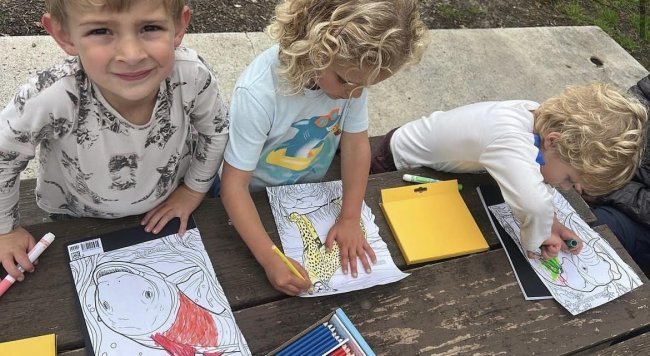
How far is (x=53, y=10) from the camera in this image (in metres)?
0.94

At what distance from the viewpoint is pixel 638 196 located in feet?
7.07

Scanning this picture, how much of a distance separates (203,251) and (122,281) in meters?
0.19

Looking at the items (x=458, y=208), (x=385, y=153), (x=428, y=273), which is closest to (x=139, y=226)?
(x=428, y=273)

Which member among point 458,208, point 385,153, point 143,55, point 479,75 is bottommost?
point 479,75

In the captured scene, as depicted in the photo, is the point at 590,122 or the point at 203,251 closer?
the point at 203,251

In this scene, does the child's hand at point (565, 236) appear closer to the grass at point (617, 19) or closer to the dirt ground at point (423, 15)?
the dirt ground at point (423, 15)

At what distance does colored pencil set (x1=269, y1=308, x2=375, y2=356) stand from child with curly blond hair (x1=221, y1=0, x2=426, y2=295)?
0.37ft

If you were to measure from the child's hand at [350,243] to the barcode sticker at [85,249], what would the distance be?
1.73 ft

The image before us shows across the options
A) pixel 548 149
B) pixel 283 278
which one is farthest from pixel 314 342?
pixel 548 149

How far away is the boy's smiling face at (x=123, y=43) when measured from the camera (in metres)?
0.92

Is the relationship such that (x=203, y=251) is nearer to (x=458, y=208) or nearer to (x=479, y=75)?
(x=458, y=208)

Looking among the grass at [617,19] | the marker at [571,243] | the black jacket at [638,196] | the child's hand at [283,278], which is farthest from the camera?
the grass at [617,19]

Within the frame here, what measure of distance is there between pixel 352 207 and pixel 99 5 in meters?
0.78

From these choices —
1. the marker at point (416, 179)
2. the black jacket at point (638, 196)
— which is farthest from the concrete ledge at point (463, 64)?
the marker at point (416, 179)
